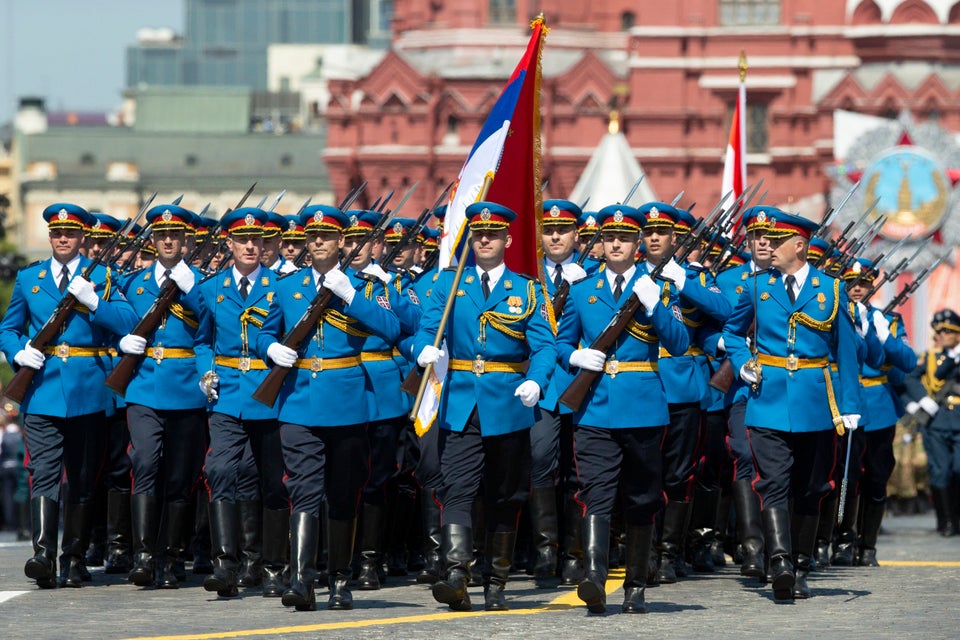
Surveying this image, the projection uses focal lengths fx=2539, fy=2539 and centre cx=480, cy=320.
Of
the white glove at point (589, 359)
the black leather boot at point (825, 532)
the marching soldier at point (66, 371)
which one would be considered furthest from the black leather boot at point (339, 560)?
the black leather boot at point (825, 532)

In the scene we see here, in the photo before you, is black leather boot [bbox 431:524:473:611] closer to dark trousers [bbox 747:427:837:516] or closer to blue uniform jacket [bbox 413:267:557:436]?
blue uniform jacket [bbox 413:267:557:436]

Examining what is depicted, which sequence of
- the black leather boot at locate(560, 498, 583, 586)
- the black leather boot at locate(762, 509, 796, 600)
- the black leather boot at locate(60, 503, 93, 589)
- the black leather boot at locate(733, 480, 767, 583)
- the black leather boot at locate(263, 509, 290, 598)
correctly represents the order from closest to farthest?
the black leather boot at locate(762, 509, 796, 600), the black leather boot at locate(263, 509, 290, 598), the black leather boot at locate(60, 503, 93, 589), the black leather boot at locate(560, 498, 583, 586), the black leather boot at locate(733, 480, 767, 583)

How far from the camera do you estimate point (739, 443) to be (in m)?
13.8

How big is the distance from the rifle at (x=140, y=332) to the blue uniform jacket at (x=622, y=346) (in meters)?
2.18

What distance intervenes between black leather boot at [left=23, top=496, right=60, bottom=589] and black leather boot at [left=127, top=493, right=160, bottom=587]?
1.32ft

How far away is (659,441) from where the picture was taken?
38.9ft

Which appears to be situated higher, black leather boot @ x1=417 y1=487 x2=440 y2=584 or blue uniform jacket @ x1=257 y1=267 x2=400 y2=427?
blue uniform jacket @ x1=257 y1=267 x2=400 y2=427

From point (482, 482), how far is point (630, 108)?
5225cm

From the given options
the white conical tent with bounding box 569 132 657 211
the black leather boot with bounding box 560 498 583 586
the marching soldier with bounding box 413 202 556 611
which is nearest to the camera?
the marching soldier with bounding box 413 202 556 611

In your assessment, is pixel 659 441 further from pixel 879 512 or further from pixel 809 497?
pixel 879 512

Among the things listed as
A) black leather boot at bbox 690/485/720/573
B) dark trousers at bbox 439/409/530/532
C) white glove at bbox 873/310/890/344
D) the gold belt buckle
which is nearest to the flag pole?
dark trousers at bbox 439/409/530/532

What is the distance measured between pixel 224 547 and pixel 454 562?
5.44 feet

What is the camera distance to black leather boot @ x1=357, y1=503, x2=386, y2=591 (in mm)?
12938

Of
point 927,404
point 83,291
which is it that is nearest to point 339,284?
point 83,291
